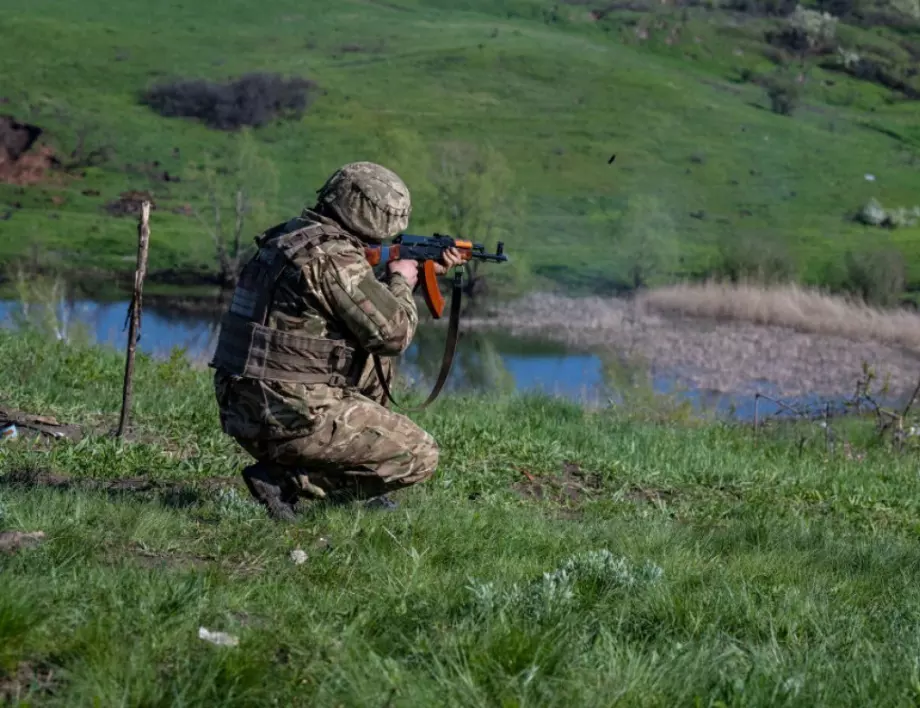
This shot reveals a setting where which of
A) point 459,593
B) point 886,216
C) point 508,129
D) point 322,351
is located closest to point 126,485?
point 322,351

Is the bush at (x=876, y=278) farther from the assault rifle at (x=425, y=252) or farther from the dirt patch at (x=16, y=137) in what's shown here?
the assault rifle at (x=425, y=252)

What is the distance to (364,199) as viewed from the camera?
635 cm

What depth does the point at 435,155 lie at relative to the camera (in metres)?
38.1

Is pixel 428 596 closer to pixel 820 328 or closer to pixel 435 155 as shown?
pixel 820 328

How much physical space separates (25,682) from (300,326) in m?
2.81

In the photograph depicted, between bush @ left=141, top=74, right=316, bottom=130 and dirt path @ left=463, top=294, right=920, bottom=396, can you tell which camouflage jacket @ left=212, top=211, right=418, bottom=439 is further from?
bush @ left=141, top=74, right=316, bottom=130

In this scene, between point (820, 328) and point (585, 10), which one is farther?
point (585, 10)

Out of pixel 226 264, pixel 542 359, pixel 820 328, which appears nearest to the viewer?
pixel 542 359

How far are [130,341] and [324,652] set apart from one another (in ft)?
17.7

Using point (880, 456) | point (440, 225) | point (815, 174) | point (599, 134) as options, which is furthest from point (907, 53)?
point (880, 456)

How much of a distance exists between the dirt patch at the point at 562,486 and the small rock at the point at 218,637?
4.41 meters

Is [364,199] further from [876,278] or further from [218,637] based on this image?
[876,278]

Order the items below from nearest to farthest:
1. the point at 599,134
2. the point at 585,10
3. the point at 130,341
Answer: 1. the point at 130,341
2. the point at 599,134
3. the point at 585,10

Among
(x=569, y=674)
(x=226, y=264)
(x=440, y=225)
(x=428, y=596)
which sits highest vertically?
(x=569, y=674)
